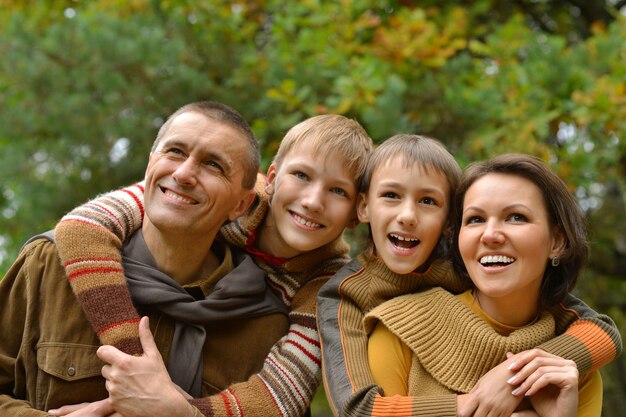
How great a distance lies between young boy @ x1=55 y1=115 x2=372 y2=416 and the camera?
2.29 m

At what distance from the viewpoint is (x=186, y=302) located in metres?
2.45

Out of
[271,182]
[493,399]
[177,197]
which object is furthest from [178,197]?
[493,399]

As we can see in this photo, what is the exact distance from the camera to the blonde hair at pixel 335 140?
2.58 m

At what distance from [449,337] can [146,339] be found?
0.98 metres

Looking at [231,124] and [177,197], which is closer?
[177,197]

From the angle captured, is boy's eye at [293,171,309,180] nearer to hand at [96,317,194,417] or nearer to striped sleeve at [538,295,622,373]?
hand at [96,317,194,417]

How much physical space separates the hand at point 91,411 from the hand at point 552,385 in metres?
1.28

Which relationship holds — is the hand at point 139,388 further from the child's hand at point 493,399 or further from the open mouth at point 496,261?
the open mouth at point 496,261

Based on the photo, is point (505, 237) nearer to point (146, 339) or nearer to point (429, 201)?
point (429, 201)

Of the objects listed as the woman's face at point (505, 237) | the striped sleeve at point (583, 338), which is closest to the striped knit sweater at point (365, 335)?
the striped sleeve at point (583, 338)

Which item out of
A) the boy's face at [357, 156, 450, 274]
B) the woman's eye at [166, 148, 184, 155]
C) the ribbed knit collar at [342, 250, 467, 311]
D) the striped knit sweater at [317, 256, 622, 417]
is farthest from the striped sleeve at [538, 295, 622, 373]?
the woman's eye at [166, 148, 184, 155]

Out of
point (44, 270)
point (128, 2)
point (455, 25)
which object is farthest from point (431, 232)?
point (128, 2)

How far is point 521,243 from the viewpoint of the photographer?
222 centimetres

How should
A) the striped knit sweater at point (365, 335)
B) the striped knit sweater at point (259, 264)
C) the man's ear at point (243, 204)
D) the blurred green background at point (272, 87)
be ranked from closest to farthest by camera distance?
the striped knit sweater at point (365, 335)
the striped knit sweater at point (259, 264)
the man's ear at point (243, 204)
the blurred green background at point (272, 87)
